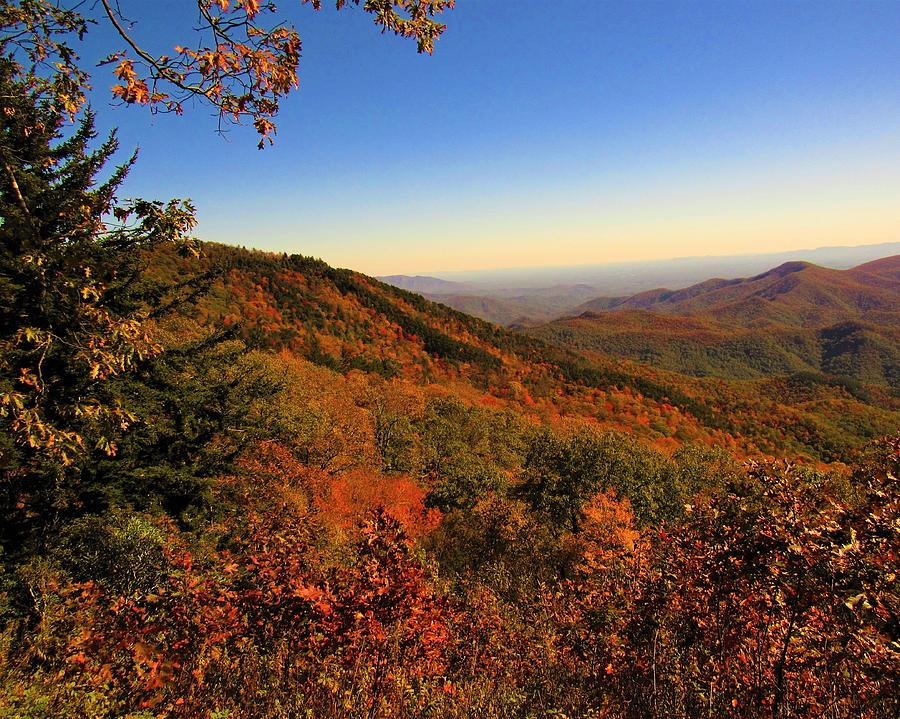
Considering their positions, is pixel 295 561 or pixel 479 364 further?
pixel 479 364

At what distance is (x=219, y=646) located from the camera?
27.3 ft

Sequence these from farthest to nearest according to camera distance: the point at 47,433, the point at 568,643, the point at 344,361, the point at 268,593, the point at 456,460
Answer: the point at 344,361 < the point at 456,460 < the point at 568,643 < the point at 268,593 < the point at 47,433

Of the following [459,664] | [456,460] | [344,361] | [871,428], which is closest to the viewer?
[459,664]

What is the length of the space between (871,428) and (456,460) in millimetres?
138643

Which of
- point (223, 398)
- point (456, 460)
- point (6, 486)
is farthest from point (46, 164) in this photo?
point (456, 460)

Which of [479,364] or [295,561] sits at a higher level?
[295,561]

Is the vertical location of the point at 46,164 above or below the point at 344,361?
above

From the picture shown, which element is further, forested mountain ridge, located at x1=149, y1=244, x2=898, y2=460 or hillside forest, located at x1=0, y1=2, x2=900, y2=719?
forested mountain ridge, located at x1=149, y1=244, x2=898, y2=460

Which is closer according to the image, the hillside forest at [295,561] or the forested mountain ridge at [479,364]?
the hillside forest at [295,561]

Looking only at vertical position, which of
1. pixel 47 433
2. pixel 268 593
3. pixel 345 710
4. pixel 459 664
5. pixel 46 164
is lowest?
pixel 459 664

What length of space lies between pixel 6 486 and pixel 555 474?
25042 mm

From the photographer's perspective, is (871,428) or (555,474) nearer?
(555,474)

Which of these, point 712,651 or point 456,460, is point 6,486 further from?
point 456,460

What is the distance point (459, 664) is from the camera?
35.5 feet
